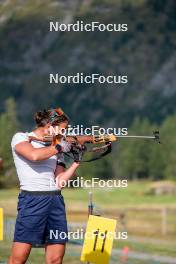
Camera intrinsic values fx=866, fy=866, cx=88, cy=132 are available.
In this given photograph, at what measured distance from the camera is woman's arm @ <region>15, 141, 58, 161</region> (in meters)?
7.38


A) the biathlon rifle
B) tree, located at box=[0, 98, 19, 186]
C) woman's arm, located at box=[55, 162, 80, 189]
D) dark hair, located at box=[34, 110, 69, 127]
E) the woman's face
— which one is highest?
tree, located at box=[0, 98, 19, 186]

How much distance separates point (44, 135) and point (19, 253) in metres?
1.06

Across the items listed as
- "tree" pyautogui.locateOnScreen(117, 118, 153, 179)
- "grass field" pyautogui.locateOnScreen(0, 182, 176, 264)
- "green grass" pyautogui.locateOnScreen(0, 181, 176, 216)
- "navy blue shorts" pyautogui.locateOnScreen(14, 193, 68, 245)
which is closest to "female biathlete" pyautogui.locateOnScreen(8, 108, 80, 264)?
"navy blue shorts" pyautogui.locateOnScreen(14, 193, 68, 245)

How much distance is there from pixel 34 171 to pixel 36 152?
26 centimetres

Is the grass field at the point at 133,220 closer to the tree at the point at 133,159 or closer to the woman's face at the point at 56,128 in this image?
the woman's face at the point at 56,128

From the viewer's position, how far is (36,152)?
7.39 m

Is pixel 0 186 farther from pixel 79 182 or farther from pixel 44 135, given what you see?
pixel 44 135

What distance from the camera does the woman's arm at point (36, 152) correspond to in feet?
24.2

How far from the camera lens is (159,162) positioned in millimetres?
113562

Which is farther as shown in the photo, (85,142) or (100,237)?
(100,237)

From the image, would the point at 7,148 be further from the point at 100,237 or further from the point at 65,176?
the point at 65,176

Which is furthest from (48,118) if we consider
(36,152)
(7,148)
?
(7,148)

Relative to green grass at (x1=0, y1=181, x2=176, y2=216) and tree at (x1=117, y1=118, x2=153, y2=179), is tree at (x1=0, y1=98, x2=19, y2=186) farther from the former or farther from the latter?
tree at (x1=117, y1=118, x2=153, y2=179)

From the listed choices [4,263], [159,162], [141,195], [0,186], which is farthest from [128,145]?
[4,263]
